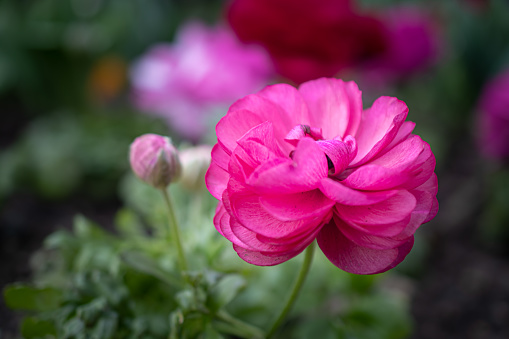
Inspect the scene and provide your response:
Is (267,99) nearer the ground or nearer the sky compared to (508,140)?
nearer the sky

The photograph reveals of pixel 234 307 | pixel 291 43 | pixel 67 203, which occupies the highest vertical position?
pixel 291 43

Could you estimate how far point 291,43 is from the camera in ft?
2.25

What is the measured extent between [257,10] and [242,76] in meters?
0.17

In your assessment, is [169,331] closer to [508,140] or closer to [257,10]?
[257,10]

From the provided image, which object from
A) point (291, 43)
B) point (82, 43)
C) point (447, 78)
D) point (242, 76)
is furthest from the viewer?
point (447, 78)

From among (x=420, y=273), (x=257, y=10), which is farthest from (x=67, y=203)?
(x=420, y=273)

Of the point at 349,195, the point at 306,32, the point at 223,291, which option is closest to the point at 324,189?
the point at 349,195

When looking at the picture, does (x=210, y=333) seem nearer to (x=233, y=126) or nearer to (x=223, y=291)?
(x=223, y=291)

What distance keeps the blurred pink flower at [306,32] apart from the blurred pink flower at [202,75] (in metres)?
0.12

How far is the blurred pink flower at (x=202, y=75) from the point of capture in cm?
84

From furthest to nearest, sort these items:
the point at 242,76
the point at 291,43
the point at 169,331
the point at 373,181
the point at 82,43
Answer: the point at 82,43
the point at 242,76
the point at 291,43
the point at 169,331
the point at 373,181

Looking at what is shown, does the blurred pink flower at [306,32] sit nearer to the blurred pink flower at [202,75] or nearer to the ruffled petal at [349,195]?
the blurred pink flower at [202,75]

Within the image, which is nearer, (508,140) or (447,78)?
(508,140)

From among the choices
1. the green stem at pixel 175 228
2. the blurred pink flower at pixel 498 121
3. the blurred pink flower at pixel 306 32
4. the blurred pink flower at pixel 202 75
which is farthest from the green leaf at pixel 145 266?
the blurred pink flower at pixel 498 121
